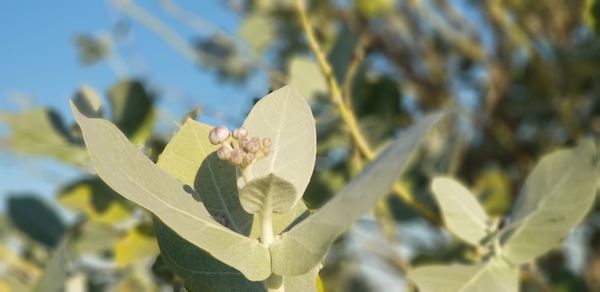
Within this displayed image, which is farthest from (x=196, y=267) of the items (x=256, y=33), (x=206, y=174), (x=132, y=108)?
(x=256, y=33)

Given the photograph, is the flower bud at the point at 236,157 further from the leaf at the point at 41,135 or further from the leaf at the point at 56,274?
the leaf at the point at 41,135

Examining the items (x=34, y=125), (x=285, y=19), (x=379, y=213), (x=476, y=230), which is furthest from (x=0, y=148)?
(x=476, y=230)

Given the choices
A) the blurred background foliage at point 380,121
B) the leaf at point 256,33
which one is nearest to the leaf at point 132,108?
the blurred background foliage at point 380,121

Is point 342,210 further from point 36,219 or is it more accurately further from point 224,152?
point 36,219

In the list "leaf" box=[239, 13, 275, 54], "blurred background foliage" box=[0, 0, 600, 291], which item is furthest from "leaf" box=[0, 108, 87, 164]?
"leaf" box=[239, 13, 275, 54]

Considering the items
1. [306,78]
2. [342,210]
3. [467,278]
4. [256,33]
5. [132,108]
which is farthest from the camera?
[256,33]

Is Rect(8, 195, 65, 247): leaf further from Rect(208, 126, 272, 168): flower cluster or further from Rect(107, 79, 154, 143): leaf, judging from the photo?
Rect(208, 126, 272, 168): flower cluster

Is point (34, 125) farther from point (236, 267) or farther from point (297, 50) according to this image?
point (297, 50)
